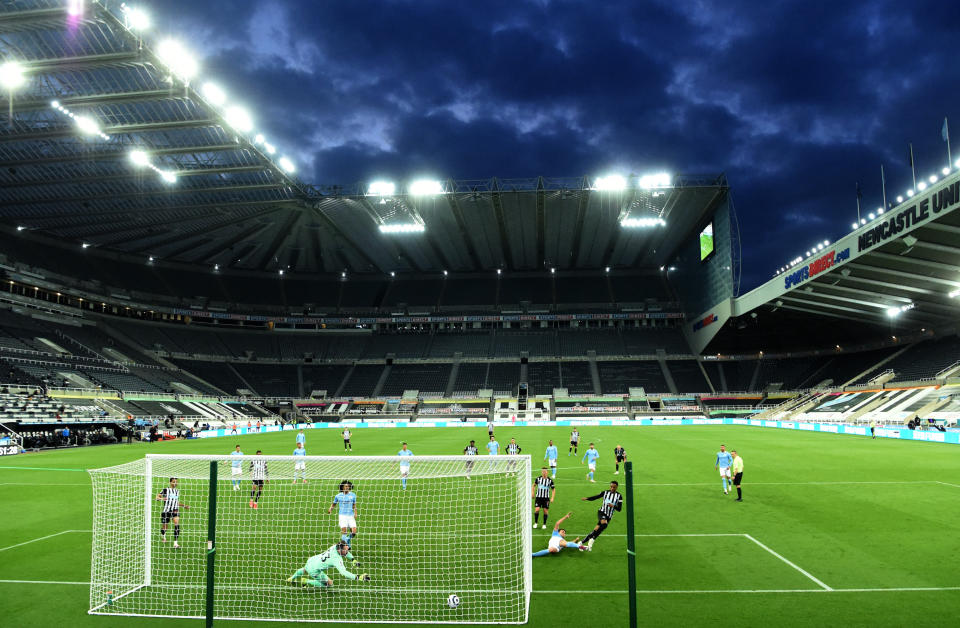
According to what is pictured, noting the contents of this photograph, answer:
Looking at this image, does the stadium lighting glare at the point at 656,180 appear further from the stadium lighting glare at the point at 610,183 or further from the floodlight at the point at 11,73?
the floodlight at the point at 11,73

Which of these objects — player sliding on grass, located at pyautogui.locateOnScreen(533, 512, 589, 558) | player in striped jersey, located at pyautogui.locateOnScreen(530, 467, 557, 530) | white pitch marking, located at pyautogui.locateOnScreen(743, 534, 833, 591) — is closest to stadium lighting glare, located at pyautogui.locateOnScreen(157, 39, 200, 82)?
player in striped jersey, located at pyautogui.locateOnScreen(530, 467, 557, 530)

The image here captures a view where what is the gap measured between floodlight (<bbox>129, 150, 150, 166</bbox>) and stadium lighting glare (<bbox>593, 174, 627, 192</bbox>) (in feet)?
115

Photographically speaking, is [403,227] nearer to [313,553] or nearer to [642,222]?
[642,222]

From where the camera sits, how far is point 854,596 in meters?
8.35

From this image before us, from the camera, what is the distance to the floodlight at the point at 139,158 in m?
36.8

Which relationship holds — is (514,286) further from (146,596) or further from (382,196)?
(146,596)

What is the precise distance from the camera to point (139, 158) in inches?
1489

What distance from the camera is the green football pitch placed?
7.86 metres

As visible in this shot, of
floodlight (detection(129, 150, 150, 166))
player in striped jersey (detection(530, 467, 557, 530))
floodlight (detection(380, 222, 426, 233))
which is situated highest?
floodlight (detection(380, 222, 426, 233))

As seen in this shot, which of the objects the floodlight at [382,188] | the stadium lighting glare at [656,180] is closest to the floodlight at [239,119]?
the floodlight at [382,188]

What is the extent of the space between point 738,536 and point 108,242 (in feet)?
233

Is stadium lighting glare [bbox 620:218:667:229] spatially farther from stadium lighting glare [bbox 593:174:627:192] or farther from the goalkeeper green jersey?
the goalkeeper green jersey

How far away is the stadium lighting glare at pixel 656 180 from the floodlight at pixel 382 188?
22078 mm

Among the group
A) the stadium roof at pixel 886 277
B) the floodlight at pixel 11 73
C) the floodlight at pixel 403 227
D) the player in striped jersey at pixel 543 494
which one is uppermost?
the floodlight at pixel 403 227
